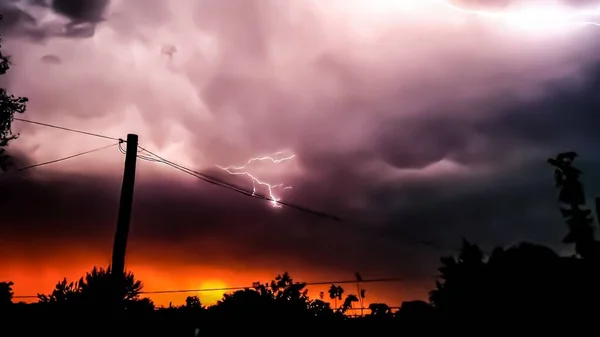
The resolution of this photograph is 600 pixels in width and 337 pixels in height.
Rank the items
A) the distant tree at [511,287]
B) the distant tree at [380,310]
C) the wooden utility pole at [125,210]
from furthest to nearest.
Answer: the distant tree at [380,310] → the wooden utility pole at [125,210] → the distant tree at [511,287]

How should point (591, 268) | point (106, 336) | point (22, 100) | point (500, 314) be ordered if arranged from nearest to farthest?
point (500, 314), point (591, 268), point (106, 336), point (22, 100)

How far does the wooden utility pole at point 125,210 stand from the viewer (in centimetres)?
1647

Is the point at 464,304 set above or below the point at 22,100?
below

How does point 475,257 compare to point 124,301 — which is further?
point 124,301

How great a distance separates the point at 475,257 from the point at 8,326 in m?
15.7

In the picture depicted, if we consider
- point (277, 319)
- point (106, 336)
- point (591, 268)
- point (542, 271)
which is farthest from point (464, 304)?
point (106, 336)

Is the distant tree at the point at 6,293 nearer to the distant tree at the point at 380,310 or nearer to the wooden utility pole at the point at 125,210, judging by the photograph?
the wooden utility pole at the point at 125,210

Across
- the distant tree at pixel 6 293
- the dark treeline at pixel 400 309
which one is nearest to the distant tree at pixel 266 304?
the dark treeline at pixel 400 309

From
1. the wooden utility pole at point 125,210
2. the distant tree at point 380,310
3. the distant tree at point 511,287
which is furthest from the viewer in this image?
the distant tree at point 380,310

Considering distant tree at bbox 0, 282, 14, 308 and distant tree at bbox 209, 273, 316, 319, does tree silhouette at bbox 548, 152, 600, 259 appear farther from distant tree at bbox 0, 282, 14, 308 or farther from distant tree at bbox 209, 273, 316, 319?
distant tree at bbox 0, 282, 14, 308

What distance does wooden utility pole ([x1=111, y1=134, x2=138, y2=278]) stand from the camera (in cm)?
1647

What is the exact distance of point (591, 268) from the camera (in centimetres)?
1577

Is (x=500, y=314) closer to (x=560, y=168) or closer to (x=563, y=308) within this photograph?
(x=563, y=308)

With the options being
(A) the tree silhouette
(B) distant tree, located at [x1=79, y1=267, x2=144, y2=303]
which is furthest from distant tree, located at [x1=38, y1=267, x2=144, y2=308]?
(A) the tree silhouette
